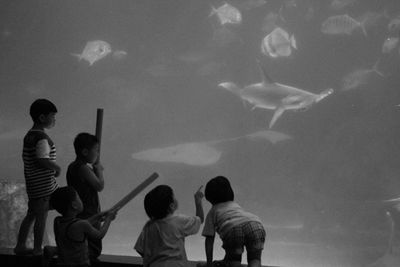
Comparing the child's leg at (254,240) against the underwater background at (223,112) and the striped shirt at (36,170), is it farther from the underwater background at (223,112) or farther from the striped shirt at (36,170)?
the underwater background at (223,112)

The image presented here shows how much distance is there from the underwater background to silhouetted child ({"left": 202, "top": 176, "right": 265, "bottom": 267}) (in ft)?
18.6

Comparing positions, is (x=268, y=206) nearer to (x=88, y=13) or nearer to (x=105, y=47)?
(x=105, y=47)

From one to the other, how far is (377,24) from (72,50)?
15612 mm

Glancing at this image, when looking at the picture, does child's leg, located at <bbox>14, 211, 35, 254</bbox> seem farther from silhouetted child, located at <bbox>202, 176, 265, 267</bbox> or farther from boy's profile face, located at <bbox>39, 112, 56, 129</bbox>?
silhouetted child, located at <bbox>202, 176, 265, 267</bbox>

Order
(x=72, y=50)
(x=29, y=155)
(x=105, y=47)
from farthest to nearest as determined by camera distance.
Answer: (x=72, y=50) → (x=105, y=47) → (x=29, y=155)

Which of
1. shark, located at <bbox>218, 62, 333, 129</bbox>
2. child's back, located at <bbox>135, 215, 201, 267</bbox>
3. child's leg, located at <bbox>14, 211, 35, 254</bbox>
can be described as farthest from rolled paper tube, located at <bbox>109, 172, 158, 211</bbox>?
shark, located at <bbox>218, 62, 333, 129</bbox>

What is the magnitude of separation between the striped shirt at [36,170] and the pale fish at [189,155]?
927cm

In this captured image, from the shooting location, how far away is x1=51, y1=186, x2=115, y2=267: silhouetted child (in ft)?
6.32

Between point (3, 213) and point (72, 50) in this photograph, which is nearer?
point (3, 213)

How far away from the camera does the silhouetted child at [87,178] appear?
2.23 metres

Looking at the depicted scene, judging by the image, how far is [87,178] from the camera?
222cm

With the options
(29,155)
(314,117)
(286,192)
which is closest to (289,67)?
(314,117)

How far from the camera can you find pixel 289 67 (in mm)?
22422

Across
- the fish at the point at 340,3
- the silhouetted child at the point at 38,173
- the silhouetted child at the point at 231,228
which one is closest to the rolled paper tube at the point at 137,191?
the silhouetted child at the point at 231,228
